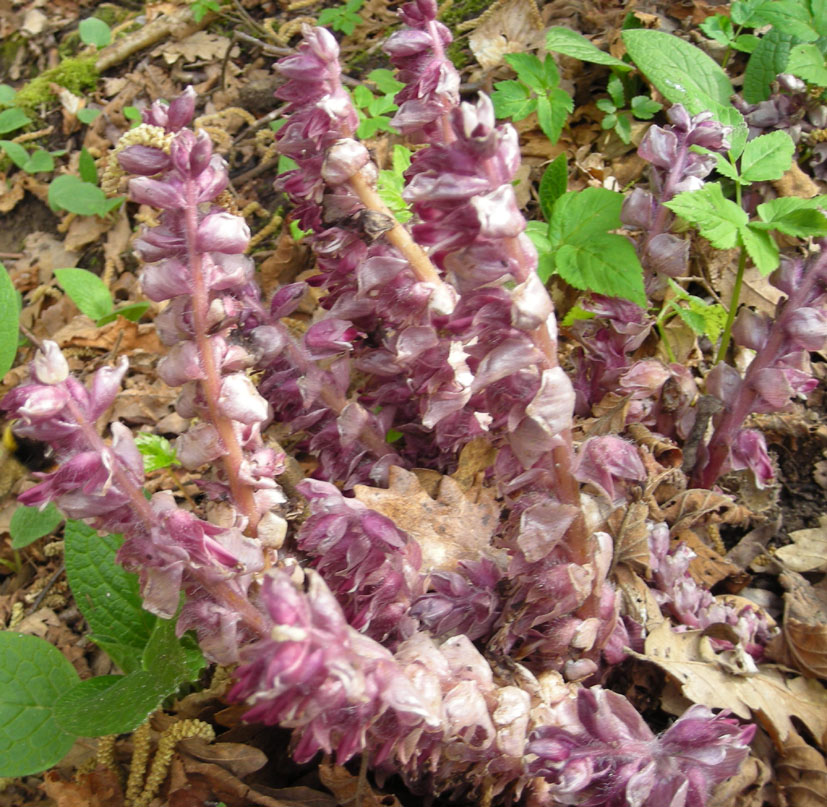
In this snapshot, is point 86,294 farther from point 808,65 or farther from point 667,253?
point 808,65

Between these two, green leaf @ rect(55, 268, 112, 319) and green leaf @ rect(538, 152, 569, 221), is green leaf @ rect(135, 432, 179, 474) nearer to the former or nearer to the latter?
green leaf @ rect(55, 268, 112, 319)

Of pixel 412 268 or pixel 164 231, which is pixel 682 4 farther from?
pixel 164 231

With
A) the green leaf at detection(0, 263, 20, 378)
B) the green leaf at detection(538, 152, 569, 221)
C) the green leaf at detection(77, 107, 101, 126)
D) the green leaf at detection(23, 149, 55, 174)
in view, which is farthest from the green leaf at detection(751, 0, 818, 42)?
the green leaf at detection(23, 149, 55, 174)

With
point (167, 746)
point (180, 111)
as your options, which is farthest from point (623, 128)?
point (167, 746)

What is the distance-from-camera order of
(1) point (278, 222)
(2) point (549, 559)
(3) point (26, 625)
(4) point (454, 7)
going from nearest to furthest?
(2) point (549, 559), (3) point (26, 625), (1) point (278, 222), (4) point (454, 7)

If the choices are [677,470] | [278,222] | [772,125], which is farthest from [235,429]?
[772,125]

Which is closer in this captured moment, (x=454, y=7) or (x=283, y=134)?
(x=283, y=134)

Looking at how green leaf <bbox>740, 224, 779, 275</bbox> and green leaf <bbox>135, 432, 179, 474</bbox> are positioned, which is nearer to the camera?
green leaf <bbox>740, 224, 779, 275</bbox>

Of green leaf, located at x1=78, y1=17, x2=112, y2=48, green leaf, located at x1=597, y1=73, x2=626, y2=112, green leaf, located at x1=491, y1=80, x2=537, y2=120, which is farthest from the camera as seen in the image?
green leaf, located at x1=78, y1=17, x2=112, y2=48
